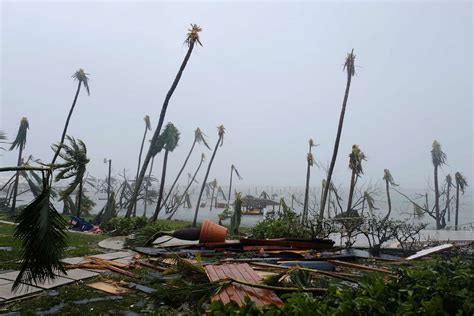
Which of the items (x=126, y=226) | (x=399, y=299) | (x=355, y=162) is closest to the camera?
(x=399, y=299)

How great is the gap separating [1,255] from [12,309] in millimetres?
4391

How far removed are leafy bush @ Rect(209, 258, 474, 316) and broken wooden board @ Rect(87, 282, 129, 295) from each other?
127 inches

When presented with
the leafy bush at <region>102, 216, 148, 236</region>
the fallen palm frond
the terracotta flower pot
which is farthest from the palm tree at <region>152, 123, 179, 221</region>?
the fallen palm frond

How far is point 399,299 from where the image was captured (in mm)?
2936

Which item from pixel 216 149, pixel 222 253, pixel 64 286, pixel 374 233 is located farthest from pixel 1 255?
pixel 216 149

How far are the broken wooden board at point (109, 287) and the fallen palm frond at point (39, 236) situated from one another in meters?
1.60

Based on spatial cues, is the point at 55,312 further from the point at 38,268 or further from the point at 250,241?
the point at 250,241

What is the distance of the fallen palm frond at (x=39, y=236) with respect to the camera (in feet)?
13.6

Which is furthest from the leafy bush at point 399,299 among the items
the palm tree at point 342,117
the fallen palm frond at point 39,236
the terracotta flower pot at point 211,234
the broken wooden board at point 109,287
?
the palm tree at point 342,117

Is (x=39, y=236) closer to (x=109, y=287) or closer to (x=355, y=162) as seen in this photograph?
(x=109, y=287)

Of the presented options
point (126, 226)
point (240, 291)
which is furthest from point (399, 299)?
point (126, 226)

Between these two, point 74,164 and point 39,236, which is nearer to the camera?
point 39,236

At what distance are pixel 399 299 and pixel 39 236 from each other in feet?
12.4

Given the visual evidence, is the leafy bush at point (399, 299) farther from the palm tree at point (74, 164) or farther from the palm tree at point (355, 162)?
the palm tree at point (355, 162)
